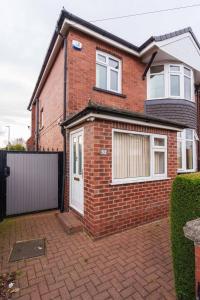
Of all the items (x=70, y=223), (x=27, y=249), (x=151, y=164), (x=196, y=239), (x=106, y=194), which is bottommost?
(x=27, y=249)

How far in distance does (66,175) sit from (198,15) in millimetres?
7716

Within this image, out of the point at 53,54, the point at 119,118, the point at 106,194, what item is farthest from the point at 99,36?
the point at 106,194

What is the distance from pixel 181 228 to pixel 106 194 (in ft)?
7.24

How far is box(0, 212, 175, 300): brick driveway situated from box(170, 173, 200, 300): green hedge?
0.42 metres

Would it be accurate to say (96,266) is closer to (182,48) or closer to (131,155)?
(131,155)

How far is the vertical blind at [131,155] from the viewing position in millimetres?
4605

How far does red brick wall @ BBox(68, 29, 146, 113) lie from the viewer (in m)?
6.18

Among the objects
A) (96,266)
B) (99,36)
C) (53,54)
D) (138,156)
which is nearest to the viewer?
(96,266)

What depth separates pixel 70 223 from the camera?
15.2ft

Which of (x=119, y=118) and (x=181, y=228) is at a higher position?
(x=119, y=118)

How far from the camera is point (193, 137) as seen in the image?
8938 millimetres

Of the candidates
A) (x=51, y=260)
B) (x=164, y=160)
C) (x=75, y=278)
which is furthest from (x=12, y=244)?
(x=164, y=160)

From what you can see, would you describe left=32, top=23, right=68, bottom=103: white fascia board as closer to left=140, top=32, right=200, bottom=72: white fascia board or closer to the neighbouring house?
the neighbouring house

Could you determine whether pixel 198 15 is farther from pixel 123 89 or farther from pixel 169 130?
pixel 169 130
